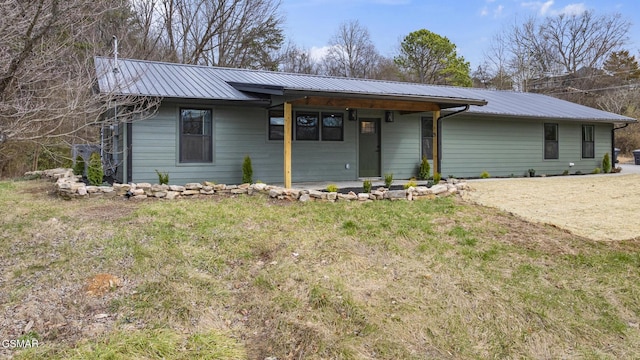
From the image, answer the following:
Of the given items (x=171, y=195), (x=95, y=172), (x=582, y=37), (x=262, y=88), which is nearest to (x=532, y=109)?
(x=262, y=88)

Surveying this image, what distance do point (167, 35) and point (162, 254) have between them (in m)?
16.9

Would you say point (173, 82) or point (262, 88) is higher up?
point (173, 82)

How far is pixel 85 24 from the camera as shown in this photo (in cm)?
423

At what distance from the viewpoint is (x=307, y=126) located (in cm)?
1033

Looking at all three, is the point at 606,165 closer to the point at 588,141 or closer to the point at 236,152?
the point at 588,141

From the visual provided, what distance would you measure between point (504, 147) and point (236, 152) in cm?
823

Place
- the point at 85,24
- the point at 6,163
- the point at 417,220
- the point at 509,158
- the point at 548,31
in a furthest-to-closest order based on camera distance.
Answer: the point at 548,31
the point at 6,163
the point at 509,158
the point at 417,220
the point at 85,24

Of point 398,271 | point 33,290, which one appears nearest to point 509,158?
point 398,271

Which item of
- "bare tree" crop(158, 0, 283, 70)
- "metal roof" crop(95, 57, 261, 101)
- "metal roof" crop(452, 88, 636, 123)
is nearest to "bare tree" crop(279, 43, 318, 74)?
"bare tree" crop(158, 0, 283, 70)

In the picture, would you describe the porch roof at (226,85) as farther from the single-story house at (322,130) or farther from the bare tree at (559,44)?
the bare tree at (559,44)

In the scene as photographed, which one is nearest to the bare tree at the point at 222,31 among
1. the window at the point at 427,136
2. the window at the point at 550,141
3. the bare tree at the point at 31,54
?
the window at the point at 427,136

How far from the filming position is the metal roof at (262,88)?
808 centimetres

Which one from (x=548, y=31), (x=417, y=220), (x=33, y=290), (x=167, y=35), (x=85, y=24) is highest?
(x=548, y=31)

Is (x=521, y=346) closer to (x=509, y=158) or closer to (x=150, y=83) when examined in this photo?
(x=150, y=83)
